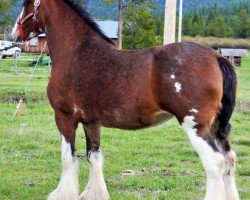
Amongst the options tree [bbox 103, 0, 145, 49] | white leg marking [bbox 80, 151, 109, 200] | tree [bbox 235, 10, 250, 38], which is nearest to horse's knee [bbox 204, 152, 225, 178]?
white leg marking [bbox 80, 151, 109, 200]

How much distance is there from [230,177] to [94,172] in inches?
59.8

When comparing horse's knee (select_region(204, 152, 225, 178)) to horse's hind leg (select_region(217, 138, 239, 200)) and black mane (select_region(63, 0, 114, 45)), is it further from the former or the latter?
black mane (select_region(63, 0, 114, 45))

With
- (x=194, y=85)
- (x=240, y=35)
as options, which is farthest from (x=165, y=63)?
(x=240, y=35)

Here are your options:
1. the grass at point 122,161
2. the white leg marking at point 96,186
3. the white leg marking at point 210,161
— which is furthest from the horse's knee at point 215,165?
the white leg marking at point 96,186

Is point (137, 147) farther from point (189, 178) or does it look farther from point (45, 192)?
point (45, 192)

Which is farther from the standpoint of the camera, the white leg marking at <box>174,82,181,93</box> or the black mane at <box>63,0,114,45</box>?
the black mane at <box>63,0,114,45</box>

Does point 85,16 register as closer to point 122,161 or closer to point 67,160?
point 67,160

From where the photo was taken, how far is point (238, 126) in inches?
483

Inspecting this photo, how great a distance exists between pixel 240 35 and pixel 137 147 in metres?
60.2

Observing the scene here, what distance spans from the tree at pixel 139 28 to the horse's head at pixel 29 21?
102 ft

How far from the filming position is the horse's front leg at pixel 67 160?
20.6ft

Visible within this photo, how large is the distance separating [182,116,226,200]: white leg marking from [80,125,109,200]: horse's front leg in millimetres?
1331

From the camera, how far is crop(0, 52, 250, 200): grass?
22.9 ft

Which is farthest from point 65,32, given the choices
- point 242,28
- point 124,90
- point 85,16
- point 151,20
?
point 242,28
